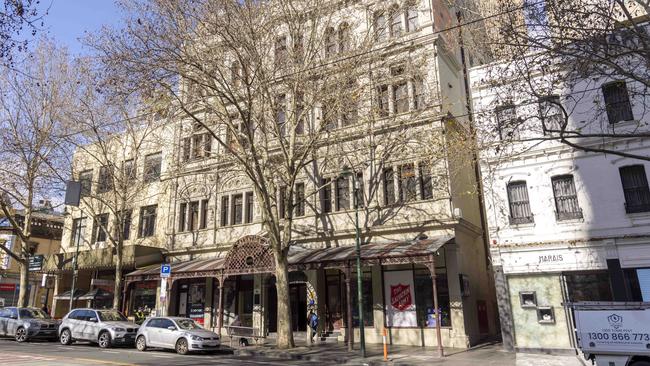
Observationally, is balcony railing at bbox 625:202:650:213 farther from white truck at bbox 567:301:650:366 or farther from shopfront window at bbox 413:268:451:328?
shopfront window at bbox 413:268:451:328

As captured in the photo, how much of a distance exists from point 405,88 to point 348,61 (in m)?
4.29

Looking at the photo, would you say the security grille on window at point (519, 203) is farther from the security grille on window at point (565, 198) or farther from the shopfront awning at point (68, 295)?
the shopfront awning at point (68, 295)

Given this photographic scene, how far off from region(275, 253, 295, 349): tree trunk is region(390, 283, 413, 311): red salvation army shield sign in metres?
5.32

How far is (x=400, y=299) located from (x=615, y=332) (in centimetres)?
1113

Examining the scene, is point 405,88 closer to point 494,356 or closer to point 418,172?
point 418,172

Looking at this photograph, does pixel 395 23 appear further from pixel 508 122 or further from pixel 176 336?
pixel 176 336

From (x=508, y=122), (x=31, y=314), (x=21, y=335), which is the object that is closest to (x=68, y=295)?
(x=31, y=314)

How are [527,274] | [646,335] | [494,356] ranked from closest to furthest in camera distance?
[646,335] → [494,356] → [527,274]

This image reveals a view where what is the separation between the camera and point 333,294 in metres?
23.3

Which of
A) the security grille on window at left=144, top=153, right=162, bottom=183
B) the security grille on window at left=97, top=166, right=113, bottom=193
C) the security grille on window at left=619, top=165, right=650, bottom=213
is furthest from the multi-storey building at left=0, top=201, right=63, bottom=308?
the security grille on window at left=619, top=165, right=650, bottom=213

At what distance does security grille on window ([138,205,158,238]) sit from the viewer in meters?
31.2

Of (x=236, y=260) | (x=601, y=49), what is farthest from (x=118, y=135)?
(x=601, y=49)

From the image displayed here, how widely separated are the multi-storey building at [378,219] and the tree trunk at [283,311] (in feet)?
7.64

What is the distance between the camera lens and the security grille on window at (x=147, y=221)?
31234 mm
